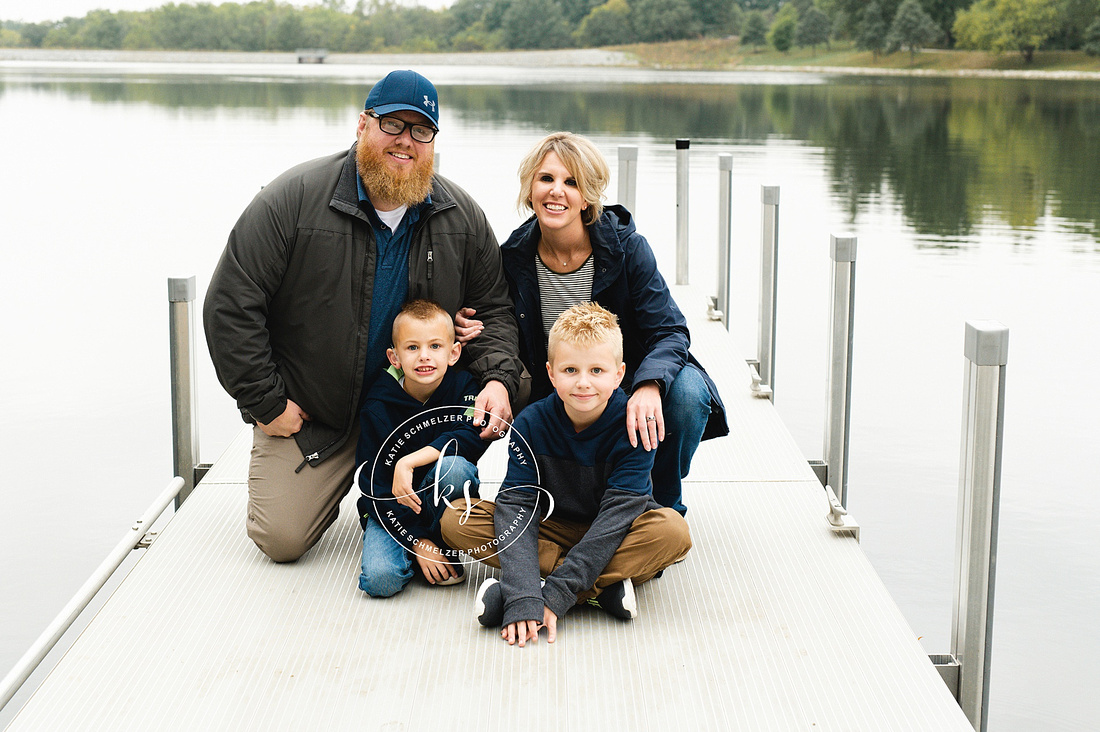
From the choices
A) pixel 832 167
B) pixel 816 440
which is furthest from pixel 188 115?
pixel 816 440

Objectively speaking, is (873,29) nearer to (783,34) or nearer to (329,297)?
(783,34)

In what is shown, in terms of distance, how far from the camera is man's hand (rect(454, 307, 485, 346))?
302 cm

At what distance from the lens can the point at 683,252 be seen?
650 centimetres

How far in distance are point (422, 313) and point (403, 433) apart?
31 cm

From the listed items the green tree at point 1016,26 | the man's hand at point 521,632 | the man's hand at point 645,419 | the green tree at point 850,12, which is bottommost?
the man's hand at point 521,632

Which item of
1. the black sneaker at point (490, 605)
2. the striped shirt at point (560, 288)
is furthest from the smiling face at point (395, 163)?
the black sneaker at point (490, 605)

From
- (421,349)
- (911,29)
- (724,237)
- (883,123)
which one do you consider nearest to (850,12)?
(911,29)

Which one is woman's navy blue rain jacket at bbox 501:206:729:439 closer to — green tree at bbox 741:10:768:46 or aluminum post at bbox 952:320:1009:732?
aluminum post at bbox 952:320:1009:732

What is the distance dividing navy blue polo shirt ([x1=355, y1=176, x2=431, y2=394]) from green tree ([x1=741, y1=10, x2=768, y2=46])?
8250 centimetres

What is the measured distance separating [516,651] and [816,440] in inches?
117

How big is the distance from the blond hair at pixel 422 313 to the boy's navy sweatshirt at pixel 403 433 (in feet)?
0.41

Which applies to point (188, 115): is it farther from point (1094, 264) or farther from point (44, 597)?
point (44, 597)

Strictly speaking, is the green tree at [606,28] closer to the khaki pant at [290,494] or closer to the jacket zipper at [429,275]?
the jacket zipper at [429,275]

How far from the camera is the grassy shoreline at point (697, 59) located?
171 ft
